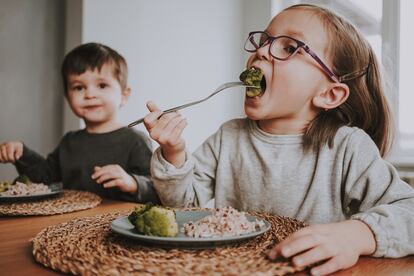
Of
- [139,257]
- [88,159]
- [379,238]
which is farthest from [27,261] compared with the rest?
[88,159]

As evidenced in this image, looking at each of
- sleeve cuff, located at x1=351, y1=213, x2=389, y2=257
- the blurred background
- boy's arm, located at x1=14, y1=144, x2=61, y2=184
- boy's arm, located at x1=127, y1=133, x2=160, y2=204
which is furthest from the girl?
the blurred background

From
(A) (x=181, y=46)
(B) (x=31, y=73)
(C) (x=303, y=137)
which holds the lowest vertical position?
A: (C) (x=303, y=137)

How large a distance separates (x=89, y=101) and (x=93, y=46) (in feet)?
0.77

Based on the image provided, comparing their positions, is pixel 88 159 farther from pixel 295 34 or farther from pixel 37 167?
pixel 295 34

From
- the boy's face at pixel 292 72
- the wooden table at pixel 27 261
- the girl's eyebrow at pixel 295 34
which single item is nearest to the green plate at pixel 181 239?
the wooden table at pixel 27 261

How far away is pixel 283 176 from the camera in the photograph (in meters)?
1.06

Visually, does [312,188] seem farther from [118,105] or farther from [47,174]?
[47,174]

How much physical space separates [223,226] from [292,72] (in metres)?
0.47

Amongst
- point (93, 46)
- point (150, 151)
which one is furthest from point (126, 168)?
point (93, 46)

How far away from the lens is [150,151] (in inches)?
70.7

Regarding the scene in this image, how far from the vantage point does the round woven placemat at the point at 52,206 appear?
1.03 meters

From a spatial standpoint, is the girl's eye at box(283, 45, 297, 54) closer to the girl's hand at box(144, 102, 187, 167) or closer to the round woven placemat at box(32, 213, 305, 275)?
the girl's hand at box(144, 102, 187, 167)

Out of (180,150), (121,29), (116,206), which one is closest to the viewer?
(180,150)

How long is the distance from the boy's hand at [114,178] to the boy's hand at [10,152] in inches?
19.6
